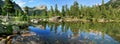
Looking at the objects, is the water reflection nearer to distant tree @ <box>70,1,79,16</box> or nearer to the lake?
the lake

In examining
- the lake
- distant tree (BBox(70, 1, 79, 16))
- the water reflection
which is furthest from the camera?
distant tree (BBox(70, 1, 79, 16))

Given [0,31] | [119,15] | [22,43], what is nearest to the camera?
[22,43]

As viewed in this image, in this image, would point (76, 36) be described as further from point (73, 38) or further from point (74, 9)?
point (74, 9)

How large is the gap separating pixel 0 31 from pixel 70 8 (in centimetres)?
11284

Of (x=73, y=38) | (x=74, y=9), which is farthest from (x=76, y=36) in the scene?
(x=74, y=9)

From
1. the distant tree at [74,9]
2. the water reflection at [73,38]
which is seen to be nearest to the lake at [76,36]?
the water reflection at [73,38]

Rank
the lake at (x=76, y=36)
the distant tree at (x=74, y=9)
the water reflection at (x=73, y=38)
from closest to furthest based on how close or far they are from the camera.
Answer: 1. the water reflection at (x=73, y=38)
2. the lake at (x=76, y=36)
3. the distant tree at (x=74, y=9)

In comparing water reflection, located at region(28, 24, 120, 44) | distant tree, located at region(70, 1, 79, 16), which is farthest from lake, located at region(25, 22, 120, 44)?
distant tree, located at region(70, 1, 79, 16)

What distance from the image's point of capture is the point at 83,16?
433 feet

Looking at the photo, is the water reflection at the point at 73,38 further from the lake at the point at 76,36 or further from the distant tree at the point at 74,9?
the distant tree at the point at 74,9

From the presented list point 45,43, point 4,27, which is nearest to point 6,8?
point 4,27

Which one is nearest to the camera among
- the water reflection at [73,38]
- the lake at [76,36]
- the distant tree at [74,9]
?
the water reflection at [73,38]

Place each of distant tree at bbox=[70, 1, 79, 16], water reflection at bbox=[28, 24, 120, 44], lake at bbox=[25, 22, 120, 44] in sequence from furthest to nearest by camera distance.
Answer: distant tree at bbox=[70, 1, 79, 16]
lake at bbox=[25, 22, 120, 44]
water reflection at bbox=[28, 24, 120, 44]

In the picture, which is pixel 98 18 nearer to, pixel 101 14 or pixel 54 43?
pixel 101 14
